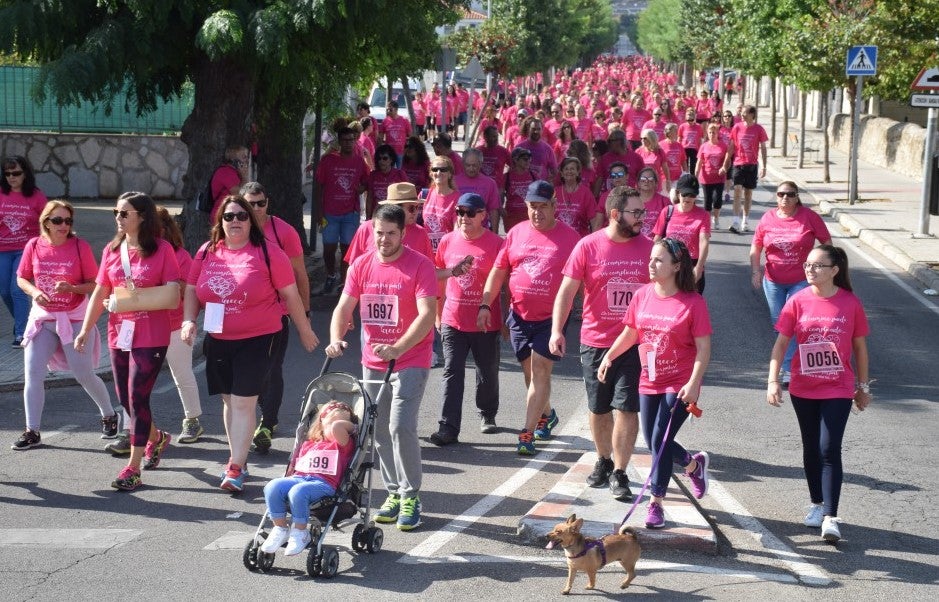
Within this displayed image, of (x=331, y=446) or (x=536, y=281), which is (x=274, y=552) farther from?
(x=536, y=281)

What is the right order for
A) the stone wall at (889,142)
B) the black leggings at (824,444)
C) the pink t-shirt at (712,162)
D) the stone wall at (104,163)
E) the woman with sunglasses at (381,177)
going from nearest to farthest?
the black leggings at (824,444) < the woman with sunglasses at (381,177) < the pink t-shirt at (712,162) < the stone wall at (104,163) < the stone wall at (889,142)

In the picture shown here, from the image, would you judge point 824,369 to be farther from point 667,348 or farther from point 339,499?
point 339,499

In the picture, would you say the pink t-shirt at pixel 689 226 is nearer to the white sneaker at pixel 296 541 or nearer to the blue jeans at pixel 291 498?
the blue jeans at pixel 291 498

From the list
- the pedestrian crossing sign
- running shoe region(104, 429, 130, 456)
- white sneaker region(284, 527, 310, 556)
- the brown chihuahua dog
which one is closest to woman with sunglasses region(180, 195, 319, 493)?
running shoe region(104, 429, 130, 456)

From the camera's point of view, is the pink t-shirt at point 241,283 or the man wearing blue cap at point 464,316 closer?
the pink t-shirt at point 241,283

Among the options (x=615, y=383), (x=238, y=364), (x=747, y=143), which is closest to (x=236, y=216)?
(x=238, y=364)

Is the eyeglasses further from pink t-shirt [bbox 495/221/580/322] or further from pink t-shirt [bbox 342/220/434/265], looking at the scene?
pink t-shirt [bbox 495/221/580/322]

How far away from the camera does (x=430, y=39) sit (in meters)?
15.0

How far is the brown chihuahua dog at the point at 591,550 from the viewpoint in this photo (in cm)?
631

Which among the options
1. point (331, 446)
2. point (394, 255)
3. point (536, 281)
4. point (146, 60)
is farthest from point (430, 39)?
point (331, 446)

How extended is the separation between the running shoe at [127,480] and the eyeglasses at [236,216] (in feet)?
5.59

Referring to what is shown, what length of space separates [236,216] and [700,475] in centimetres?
313

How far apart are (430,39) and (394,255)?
26.7 feet

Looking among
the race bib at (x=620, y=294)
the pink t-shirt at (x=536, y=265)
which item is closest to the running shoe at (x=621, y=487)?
the race bib at (x=620, y=294)
